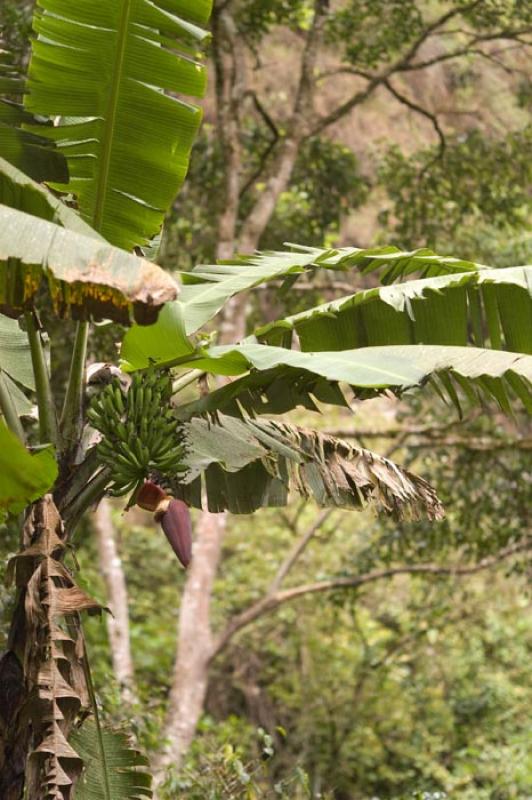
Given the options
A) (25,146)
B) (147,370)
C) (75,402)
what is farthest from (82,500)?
(25,146)

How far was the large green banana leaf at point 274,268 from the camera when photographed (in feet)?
11.6

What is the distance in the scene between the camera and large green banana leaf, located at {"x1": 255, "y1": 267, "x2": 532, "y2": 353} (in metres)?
3.64

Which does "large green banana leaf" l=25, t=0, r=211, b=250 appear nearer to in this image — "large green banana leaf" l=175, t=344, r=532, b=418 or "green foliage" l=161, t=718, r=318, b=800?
"large green banana leaf" l=175, t=344, r=532, b=418

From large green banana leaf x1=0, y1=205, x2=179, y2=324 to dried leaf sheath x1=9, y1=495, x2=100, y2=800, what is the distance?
0.80m

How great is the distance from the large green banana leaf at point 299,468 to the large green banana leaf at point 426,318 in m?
0.35

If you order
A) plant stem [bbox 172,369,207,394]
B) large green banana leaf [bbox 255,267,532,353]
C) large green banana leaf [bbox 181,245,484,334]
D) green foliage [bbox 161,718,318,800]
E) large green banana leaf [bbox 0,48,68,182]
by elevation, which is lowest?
green foliage [bbox 161,718,318,800]

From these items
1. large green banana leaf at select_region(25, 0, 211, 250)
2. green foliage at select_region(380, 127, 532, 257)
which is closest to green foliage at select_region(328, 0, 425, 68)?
green foliage at select_region(380, 127, 532, 257)

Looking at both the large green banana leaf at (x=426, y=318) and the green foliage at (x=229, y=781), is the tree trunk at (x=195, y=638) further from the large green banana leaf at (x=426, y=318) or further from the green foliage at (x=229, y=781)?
the large green banana leaf at (x=426, y=318)

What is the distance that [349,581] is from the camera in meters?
10.0

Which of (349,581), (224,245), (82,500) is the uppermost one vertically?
(224,245)

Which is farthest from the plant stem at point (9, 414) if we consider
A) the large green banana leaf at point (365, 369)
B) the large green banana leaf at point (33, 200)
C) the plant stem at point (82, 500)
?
the large green banana leaf at point (33, 200)

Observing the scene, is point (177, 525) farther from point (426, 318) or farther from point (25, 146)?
point (25, 146)

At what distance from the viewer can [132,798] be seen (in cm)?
338

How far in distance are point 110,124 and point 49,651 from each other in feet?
5.52
